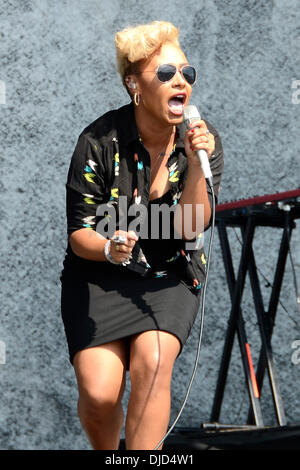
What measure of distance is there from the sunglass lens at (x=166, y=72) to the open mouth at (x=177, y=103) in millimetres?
48

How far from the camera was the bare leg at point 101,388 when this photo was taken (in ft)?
6.11

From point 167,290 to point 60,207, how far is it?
150cm

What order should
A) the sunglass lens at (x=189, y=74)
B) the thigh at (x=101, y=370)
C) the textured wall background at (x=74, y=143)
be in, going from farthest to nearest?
the textured wall background at (x=74, y=143), the sunglass lens at (x=189, y=74), the thigh at (x=101, y=370)

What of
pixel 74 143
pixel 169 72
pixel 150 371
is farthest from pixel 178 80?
pixel 74 143

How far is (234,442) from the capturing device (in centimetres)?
255

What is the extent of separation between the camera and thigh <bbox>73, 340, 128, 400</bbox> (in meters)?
1.86

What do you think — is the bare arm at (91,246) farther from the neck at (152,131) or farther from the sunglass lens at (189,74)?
the sunglass lens at (189,74)

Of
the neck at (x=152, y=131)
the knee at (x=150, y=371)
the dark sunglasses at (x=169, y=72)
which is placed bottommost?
the knee at (x=150, y=371)

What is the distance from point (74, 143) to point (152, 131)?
1444 millimetres

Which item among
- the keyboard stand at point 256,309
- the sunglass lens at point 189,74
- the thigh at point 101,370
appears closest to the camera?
the thigh at point 101,370

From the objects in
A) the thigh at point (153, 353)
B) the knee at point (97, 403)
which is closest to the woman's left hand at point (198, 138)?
the thigh at point (153, 353)

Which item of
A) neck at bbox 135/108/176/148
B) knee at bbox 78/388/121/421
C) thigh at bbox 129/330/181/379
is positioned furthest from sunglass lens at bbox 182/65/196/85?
knee at bbox 78/388/121/421
